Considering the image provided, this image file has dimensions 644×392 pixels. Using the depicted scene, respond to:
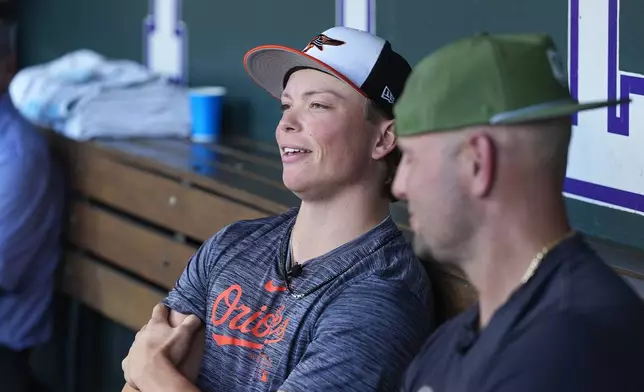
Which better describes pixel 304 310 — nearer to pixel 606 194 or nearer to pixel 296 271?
pixel 296 271

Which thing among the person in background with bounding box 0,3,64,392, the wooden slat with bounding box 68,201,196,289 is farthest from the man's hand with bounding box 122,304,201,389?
the person in background with bounding box 0,3,64,392

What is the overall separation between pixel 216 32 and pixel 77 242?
98 centimetres

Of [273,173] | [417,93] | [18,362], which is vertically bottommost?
[18,362]

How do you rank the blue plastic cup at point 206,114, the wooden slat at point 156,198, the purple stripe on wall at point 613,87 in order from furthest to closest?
1. the blue plastic cup at point 206,114
2. the wooden slat at point 156,198
3. the purple stripe on wall at point 613,87

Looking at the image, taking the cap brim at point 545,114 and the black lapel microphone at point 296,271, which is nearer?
the cap brim at point 545,114

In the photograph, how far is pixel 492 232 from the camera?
4.33 feet

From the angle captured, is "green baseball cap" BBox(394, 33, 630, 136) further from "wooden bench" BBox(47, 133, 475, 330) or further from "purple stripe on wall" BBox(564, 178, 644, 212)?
"wooden bench" BBox(47, 133, 475, 330)

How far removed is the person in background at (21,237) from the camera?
369cm

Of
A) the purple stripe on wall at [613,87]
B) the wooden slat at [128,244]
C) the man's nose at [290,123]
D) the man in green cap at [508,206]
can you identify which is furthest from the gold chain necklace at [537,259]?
the wooden slat at [128,244]

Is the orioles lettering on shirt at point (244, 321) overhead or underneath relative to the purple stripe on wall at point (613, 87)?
underneath

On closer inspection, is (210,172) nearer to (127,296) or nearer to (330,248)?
(127,296)

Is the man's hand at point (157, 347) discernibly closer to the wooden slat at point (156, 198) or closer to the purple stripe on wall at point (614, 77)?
the wooden slat at point (156, 198)

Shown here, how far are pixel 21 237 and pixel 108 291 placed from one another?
358 mm

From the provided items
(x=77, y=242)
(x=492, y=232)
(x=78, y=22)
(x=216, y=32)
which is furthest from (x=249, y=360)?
(x=78, y=22)
